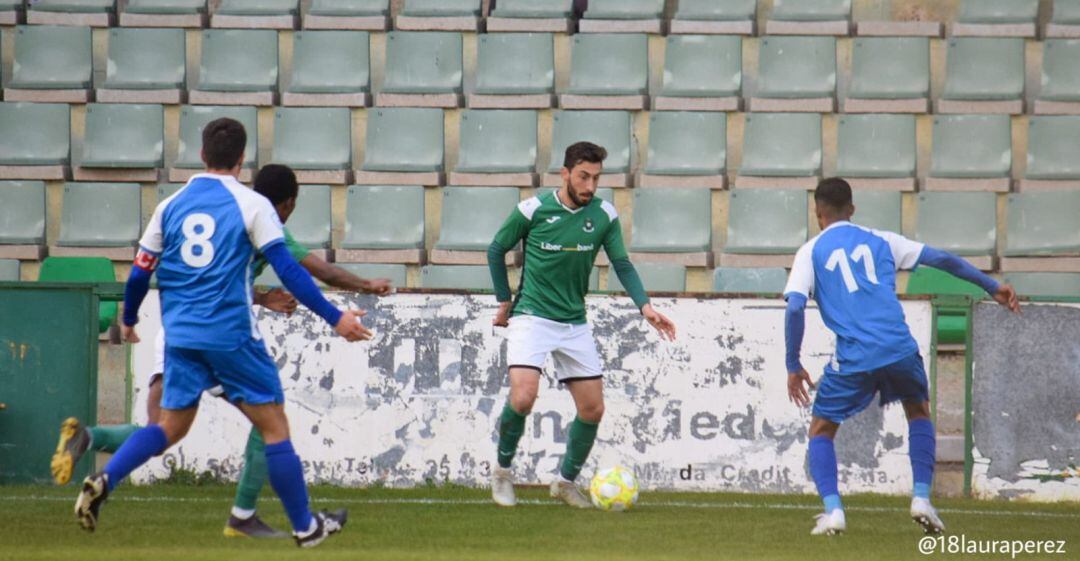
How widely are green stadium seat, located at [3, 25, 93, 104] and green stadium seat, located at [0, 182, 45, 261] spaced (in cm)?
102

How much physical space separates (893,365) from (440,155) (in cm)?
730

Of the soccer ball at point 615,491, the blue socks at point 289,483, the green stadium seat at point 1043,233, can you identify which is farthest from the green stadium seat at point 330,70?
the blue socks at point 289,483

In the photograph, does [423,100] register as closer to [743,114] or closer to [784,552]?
[743,114]

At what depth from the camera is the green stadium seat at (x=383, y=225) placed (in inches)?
544

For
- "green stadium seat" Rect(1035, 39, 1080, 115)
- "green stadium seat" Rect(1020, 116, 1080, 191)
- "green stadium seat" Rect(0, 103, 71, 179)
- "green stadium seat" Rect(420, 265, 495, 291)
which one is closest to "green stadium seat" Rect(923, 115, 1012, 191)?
"green stadium seat" Rect(1020, 116, 1080, 191)

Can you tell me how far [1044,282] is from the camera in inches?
516

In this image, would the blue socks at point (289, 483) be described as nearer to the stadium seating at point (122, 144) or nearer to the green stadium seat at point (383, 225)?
the green stadium seat at point (383, 225)

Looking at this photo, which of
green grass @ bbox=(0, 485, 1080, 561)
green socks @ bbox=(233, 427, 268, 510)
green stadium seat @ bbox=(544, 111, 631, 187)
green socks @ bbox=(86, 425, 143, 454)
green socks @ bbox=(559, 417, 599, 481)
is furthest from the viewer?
green stadium seat @ bbox=(544, 111, 631, 187)

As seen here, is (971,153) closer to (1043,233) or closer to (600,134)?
(1043,233)

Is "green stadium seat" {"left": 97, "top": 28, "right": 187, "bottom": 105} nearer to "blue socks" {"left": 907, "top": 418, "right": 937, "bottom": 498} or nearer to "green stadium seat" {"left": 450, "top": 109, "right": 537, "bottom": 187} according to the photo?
"green stadium seat" {"left": 450, "top": 109, "right": 537, "bottom": 187}

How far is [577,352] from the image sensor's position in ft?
29.9

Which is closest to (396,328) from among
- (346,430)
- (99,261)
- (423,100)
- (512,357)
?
(346,430)

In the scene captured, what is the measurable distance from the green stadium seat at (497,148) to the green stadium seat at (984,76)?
365 cm

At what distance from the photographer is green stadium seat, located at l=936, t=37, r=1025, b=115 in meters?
14.2
